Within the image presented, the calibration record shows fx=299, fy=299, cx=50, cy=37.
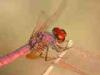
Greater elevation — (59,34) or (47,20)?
(47,20)

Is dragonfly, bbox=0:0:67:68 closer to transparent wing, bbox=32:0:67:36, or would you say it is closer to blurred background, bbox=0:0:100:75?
transparent wing, bbox=32:0:67:36

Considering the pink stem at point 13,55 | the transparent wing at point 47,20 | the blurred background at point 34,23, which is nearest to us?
the pink stem at point 13,55

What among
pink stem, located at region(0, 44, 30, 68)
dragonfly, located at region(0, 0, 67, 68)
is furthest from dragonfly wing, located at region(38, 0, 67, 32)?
pink stem, located at region(0, 44, 30, 68)

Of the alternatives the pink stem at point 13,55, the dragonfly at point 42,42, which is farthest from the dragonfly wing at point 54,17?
the pink stem at point 13,55

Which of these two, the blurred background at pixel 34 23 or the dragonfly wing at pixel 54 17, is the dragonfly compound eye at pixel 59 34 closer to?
the dragonfly wing at pixel 54 17

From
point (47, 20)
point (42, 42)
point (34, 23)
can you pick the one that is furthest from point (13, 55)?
point (34, 23)

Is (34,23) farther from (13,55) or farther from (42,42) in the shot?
(13,55)

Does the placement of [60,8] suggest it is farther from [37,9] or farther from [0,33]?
[0,33]

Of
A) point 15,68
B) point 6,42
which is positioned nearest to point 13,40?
point 6,42
